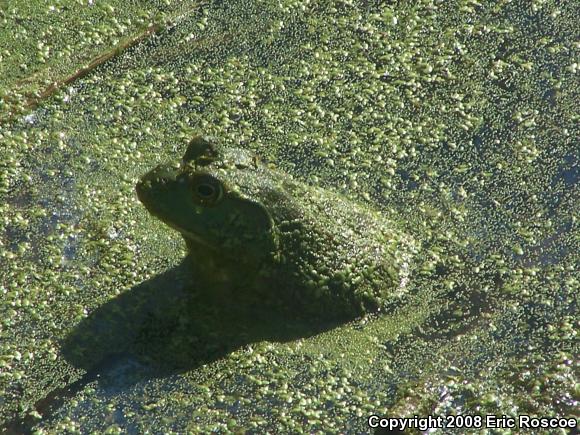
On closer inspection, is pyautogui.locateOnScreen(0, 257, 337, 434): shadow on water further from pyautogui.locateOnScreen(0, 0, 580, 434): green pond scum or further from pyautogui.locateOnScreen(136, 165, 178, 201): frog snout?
pyautogui.locateOnScreen(136, 165, 178, 201): frog snout

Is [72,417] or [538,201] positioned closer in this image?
[72,417]

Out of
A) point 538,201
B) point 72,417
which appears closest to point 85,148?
point 72,417

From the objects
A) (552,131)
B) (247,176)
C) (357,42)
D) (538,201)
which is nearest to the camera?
(247,176)

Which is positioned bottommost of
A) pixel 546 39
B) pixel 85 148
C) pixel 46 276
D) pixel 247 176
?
pixel 46 276

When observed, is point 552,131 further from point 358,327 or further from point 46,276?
point 46,276

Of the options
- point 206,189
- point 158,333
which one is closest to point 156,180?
point 206,189

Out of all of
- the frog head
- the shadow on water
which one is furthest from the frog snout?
the shadow on water

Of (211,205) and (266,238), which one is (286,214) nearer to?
(266,238)

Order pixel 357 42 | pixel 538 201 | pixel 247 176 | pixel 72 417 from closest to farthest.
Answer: pixel 72 417
pixel 247 176
pixel 538 201
pixel 357 42

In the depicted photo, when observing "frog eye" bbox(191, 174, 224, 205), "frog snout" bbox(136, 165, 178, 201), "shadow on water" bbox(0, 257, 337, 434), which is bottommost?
"shadow on water" bbox(0, 257, 337, 434)
